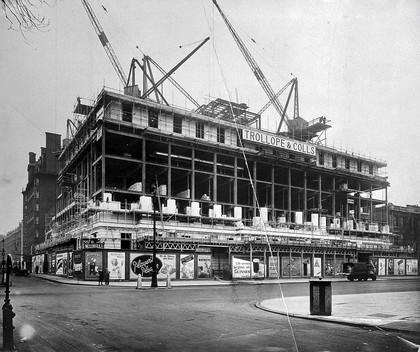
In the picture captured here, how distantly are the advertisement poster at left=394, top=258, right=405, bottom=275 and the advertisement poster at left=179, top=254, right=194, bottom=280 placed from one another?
31145 millimetres

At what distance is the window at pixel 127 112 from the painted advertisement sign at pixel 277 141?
16271mm

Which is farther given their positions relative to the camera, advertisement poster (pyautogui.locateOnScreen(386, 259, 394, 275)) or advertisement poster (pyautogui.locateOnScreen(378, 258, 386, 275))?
advertisement poster (pyautogui.locateOnScreen(386, 259, 394, 275))

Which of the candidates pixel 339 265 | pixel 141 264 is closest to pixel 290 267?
pixel 339 265

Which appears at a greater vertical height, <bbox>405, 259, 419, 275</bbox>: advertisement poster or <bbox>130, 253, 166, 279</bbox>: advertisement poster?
<bbox>130, 253, 166, 279</bbox>: advertisement poster

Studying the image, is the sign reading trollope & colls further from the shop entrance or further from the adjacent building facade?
the adjacent building facade

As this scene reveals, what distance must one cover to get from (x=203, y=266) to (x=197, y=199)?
2165cm

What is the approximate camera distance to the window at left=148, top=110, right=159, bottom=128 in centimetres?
5941

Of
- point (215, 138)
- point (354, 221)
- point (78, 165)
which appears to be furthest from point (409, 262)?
point (78, 165)

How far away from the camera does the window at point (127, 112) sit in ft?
188

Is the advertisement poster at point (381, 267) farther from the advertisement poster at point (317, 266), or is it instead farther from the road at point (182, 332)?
the road at point (182, 332)

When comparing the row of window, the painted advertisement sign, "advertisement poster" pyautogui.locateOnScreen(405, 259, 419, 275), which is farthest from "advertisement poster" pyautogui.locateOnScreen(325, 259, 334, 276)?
the row of window

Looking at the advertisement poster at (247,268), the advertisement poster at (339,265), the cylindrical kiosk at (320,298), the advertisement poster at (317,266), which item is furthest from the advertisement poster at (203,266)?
the cylindrical kiosk at (320,298)

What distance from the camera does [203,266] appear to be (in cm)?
4378

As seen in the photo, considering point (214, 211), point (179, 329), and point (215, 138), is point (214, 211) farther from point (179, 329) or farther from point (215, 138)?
point (179, 329)
